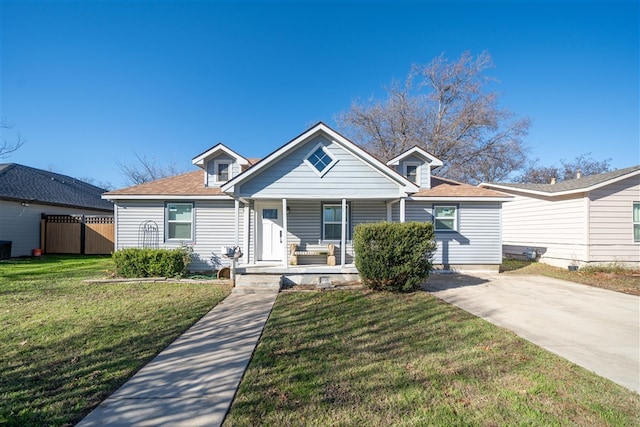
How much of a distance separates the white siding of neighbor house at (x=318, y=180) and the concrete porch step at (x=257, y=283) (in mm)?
2455

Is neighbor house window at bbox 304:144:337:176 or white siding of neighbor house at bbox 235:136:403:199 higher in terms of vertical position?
neighbor house window at bbox 304:144:337:176

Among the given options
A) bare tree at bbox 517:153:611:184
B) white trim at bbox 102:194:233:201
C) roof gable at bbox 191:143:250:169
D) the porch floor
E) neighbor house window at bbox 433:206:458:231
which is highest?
bare tree at bbox 517:153:611:184

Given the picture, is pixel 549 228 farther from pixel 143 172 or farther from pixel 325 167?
pixel 143 172

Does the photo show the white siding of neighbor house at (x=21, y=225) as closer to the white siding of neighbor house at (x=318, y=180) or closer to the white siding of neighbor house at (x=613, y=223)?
the white siding of neighbor house at (x=318, y=180)

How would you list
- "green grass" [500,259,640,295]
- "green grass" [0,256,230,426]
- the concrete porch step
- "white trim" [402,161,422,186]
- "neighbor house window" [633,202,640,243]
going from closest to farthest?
"green grass" [0,256,230,426] → the concrete porch step → "green grass" [500,259,640,295] → "neighbor house window" [633,202,640,243] → "white trim" [402,161,422,186]

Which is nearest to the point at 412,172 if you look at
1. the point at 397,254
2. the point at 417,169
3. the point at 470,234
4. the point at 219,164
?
the point at 417,169

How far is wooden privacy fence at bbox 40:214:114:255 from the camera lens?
607 inches

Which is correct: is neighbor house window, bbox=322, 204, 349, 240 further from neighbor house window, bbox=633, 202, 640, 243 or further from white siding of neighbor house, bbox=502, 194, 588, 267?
neighbor house window, bbox=633, 202, 640, 243

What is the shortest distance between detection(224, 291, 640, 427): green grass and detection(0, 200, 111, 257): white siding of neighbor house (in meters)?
16.3

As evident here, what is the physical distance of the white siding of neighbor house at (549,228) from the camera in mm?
11438

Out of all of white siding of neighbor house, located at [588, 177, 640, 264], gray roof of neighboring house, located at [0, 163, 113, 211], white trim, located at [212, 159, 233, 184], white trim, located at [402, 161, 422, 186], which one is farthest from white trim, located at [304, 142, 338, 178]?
gray roof of neighboring house, located at [0, 163, 113, 211]

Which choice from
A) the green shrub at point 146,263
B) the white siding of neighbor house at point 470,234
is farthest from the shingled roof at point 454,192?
the green shrub at point 146,263

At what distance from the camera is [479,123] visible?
22891 millimetres

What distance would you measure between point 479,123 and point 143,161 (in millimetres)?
33835
